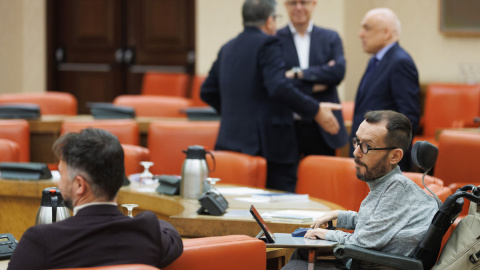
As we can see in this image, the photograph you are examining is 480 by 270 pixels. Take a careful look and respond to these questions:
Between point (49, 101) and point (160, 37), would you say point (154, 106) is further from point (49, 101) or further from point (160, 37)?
point (160, 37)

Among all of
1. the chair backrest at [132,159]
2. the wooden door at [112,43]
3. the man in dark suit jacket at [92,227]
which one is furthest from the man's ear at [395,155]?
the wooden door at [112,43]

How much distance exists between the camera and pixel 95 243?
6.84 feet

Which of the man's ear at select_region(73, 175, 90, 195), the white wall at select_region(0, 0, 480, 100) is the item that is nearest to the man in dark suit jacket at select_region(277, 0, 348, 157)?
the man's ear at select_region(73, 175, 90, 195)

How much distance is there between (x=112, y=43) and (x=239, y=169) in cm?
640

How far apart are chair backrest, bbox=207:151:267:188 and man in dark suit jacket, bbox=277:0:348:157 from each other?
0.78 m

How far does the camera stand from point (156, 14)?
1001 centimetres

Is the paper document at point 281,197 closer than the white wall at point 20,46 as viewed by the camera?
Yes

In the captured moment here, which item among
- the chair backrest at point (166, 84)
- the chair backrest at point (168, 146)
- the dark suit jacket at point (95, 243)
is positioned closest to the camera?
the dark suit jacket at point (95, 243)

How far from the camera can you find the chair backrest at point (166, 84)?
9.56 meters

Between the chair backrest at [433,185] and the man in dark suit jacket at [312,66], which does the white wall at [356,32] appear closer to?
the man in dark suit jacket at [312,66]

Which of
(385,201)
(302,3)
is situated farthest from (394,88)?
(385,201)

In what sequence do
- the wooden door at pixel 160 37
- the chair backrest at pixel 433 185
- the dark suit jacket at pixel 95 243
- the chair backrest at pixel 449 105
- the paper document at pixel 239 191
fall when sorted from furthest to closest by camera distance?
the wooden door at pixel 160 37 < the chair backrest at pixel 449 105 < the paper document at pixel 239 191 < the chair backrest at pixel 433 185 < the dark suit jacket at pixel 95 243

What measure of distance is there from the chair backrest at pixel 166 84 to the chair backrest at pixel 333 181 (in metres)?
5.66

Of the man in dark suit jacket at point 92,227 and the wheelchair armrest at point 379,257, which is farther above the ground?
the man in dark suit jacket at point 92,227
